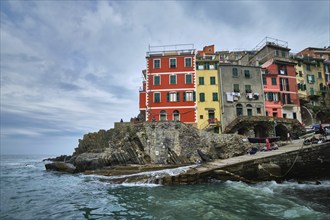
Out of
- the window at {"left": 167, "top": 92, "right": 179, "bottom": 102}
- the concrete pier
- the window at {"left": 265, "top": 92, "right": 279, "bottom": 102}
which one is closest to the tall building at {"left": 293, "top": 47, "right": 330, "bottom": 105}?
the window at {"left": 265, "top": 92, "right": 279, "bottom": 102}

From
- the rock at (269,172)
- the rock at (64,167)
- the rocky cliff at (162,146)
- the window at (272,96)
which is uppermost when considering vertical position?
the window at (272,96)

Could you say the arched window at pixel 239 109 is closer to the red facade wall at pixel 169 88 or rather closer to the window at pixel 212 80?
the window at pixel 212 80

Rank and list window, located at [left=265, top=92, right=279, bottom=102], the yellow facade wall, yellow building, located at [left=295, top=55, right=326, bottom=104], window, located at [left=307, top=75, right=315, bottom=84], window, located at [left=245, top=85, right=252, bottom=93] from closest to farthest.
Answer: the yellow facade wall
window, located at [left=245, top=85, right=252, bottom=93]
window, located at [left=265, top=92, right=279, bottom=102]
yellow building, located at [left=295, top=55, right=326, bottom=104]
window, located at [left=307, top=75, right=315, bottom=84]

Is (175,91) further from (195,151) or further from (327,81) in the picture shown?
(327,81)

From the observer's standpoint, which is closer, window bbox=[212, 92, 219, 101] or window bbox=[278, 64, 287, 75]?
window bbox=[212, 92, 219, 101]

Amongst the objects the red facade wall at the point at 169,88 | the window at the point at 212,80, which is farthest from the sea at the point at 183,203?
the window at the point at 212,80

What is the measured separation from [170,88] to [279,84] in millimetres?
24860

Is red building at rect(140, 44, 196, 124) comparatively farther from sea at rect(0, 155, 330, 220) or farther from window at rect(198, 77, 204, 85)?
sea at rect(0, 155, 330, 220)

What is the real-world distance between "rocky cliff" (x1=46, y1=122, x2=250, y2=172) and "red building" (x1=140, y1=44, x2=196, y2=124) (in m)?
4.98

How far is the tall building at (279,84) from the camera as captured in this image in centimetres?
3950

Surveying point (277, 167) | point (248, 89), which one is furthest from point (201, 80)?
point (277, 167)

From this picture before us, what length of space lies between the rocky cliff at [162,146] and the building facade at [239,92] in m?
6.61

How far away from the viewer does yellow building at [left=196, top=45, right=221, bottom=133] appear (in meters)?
34.8

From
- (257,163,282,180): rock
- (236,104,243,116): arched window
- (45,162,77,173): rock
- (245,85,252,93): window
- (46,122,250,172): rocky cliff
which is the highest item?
(245,85,252,93): window
